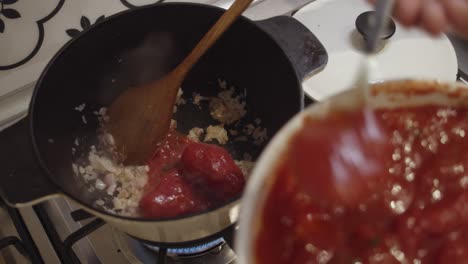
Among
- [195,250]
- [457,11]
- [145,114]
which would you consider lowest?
[195,250]

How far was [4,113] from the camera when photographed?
76cm

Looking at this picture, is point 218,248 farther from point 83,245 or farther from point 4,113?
point 4,113

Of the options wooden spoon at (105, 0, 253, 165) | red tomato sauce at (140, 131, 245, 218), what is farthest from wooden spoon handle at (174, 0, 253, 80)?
red tomato sauce at (140, 131, 245, 218)

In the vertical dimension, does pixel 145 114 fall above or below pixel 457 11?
below

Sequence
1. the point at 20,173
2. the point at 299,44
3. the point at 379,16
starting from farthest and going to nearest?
the point at 299,44 < the point at 20,173 < the point at 379,16

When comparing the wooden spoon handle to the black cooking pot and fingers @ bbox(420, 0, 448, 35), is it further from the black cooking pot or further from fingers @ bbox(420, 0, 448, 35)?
fingers @ bbox(420, 0, 448, 35)

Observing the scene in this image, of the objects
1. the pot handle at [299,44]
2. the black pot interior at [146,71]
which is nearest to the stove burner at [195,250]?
the black pot interior at [146,71]

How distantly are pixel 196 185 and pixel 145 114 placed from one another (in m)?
0.12

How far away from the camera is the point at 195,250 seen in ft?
2.18

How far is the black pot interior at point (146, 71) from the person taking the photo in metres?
0.65

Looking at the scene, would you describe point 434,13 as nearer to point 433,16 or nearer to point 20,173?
point 433,16

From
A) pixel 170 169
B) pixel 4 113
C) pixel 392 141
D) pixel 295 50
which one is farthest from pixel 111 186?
pixel 392 141

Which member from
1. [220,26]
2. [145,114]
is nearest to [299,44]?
[220,26]

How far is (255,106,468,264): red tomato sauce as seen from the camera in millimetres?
394
